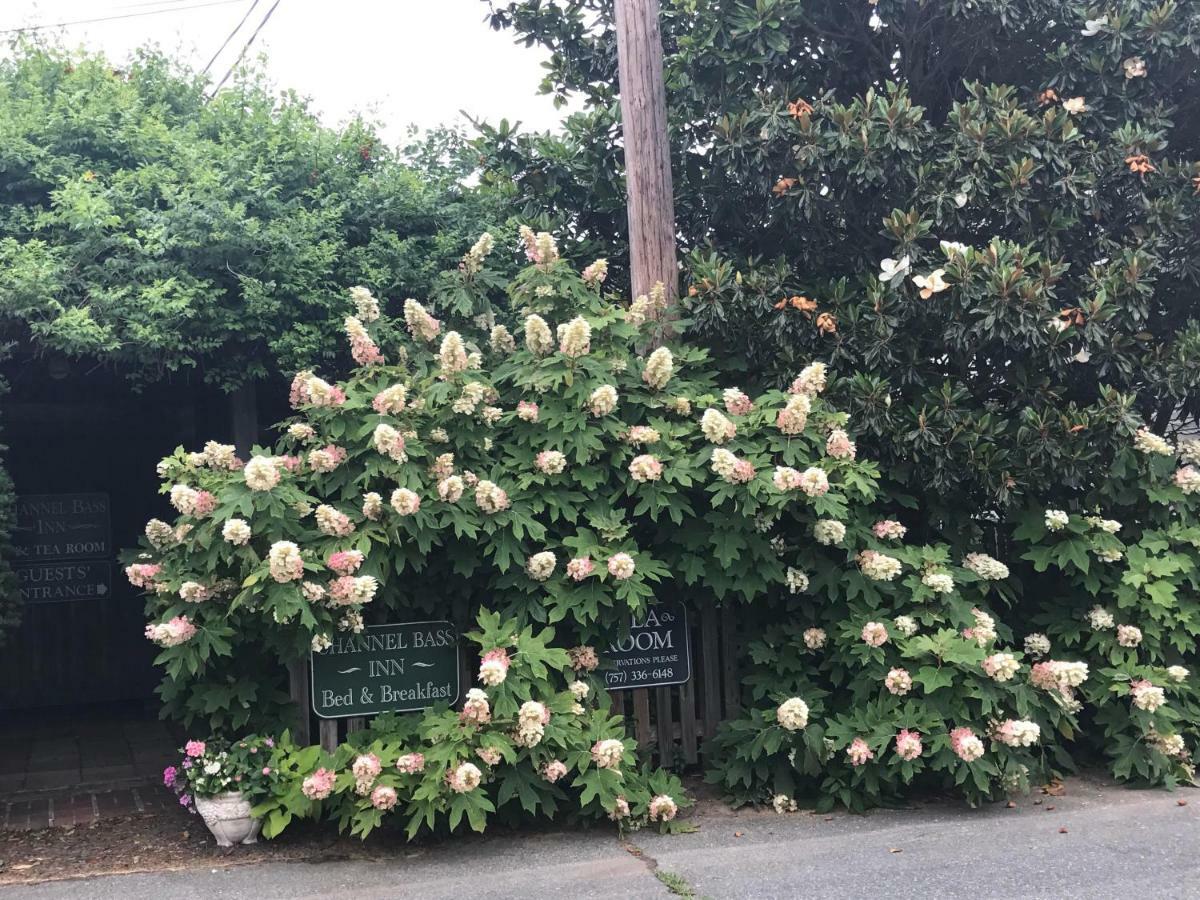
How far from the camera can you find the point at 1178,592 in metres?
6.10

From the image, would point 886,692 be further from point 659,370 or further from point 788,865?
point 659,370

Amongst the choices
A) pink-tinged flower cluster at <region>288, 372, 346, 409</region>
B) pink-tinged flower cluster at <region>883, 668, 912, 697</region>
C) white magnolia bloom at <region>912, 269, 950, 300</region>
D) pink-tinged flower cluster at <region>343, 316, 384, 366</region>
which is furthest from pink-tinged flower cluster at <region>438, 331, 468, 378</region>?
pink-tinged flower cluster at <region>883, 668, 912, 697</region>

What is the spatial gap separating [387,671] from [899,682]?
8.67 ft

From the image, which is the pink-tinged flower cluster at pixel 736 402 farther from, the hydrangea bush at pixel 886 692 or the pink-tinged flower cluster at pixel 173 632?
the pink-tinged flower cluster at pixel 173 632

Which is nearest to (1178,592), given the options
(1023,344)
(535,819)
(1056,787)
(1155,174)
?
(1056,787)

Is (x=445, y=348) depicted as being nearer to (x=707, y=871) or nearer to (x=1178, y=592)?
(x=707, y=871)

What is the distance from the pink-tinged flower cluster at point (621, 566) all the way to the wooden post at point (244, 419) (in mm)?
3315

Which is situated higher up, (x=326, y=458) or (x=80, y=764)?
(x=326, y=458)

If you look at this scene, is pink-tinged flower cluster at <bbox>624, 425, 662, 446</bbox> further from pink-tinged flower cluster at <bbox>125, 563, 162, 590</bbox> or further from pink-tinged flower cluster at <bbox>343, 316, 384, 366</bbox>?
pink-tinged flower cluster at <bbox>125, 563, 162, 590</bbox>

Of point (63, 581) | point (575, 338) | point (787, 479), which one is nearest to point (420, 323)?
point (575, 338)

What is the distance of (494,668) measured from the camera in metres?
4.77

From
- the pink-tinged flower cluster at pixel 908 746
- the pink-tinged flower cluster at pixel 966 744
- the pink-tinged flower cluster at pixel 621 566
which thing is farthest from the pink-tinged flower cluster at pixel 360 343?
the pink-tinged flower cluster at pixel 966 744

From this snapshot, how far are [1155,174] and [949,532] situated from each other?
8.11ft

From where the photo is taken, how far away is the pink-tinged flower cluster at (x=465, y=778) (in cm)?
457
